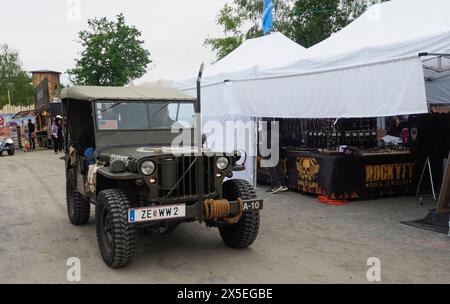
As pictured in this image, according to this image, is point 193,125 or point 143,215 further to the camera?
point 193,125

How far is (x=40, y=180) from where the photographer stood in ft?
40.5

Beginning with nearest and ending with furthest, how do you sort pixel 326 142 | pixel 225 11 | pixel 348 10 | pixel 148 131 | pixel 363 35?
pixel 148 131
pixel 363 35
pixel 326 142
pixel 348 10
pixel 225 11

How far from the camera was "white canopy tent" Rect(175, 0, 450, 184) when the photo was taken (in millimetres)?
6238

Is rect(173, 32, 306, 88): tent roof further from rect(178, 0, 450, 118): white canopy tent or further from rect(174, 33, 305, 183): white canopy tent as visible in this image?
rect(178, 0, 450, 118): white canopy tent

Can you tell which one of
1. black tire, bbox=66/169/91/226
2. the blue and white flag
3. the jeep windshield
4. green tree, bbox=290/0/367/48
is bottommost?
black tire, bbox=66/169/91/226

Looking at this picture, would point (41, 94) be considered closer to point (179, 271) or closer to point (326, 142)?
point (326, 142)

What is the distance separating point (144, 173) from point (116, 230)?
0.61 metres

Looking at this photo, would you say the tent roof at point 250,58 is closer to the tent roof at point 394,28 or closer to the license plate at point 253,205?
the tent roof at point 394,28

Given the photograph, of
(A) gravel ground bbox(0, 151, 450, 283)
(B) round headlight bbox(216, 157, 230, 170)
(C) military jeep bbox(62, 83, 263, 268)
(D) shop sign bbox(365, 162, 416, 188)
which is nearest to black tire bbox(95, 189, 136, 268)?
(C) military jeep bbox(62, 83, 263, 268)

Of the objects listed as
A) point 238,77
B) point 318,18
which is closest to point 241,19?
point 318,18

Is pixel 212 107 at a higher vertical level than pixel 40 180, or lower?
higher

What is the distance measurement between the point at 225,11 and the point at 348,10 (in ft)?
35.8

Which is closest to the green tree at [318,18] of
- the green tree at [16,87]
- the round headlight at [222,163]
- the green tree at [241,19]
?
the green tree at [241,19]

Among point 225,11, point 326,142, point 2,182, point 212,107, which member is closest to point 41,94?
point 225,11
